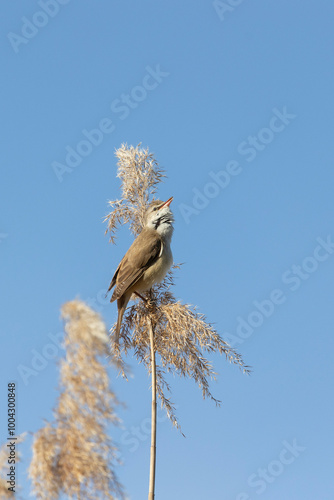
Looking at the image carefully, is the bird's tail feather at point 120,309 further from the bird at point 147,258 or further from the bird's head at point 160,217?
the bird's head at point 160,217

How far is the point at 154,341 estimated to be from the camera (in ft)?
17.3

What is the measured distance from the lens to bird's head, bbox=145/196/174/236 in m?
6.29

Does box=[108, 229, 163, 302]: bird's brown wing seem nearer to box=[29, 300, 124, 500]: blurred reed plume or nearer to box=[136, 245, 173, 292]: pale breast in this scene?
box=[136, 245, 173, 292]: pale breast

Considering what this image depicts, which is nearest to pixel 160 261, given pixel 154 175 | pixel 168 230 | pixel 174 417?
pixel 168 230

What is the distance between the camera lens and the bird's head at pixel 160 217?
6.29 m

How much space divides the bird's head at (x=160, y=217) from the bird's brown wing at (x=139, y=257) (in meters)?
0.09

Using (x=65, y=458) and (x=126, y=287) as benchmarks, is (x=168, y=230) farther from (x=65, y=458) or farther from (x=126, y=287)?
(x=65, y=458)

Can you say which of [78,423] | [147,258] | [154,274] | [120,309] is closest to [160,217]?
[147,258]

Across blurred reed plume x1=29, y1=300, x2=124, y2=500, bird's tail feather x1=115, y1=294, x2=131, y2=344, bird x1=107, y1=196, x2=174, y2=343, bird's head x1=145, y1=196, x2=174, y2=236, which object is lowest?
blurred reed plume x1=29, y1=300, x2=124, y2=500

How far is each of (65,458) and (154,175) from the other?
3808 millimetres

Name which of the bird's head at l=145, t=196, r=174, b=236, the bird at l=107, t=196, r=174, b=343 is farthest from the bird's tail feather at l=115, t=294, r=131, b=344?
the bird's head at l=145, t=196, r=174, b=236

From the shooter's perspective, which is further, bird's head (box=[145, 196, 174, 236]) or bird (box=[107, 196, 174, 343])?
bird's head (box=[145, 196, 174, 236])

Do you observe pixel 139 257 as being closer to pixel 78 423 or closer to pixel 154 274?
pixel 154 274

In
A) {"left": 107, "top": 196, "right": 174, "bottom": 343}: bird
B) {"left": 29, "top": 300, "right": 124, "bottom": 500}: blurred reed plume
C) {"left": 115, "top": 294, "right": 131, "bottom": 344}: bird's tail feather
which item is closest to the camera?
{"left": 29, "top": 300, "right": 124, "bottom": 500}: blurred reed plume
